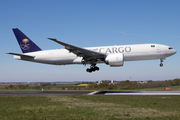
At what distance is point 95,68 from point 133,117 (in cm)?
2045

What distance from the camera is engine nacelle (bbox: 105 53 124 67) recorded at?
28094 millimetres

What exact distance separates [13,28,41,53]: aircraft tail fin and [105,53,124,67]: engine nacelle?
13892 millimetres

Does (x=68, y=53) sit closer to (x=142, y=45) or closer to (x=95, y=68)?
(x=95, y=68)

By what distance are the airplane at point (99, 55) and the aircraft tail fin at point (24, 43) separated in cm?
78

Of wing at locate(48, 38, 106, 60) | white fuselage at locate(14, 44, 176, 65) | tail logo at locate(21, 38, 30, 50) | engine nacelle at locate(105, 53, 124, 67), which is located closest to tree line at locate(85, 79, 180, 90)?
white fuselage at locate(14, 44, 176, 65)

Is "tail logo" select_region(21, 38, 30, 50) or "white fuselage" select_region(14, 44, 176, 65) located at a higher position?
"tail logo" select_region(21, 38, 30, 50)

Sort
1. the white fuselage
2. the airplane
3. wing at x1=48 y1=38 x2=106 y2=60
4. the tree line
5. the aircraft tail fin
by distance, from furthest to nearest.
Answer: the tree line
the aircraft tail fin
the white fuselage
the airplane
wing at x1=48 y1=38 x2=106 y2=60

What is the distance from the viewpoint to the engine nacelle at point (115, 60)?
92.2ft

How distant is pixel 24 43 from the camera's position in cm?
3506

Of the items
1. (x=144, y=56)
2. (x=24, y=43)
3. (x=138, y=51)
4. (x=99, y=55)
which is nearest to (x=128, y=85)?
(x=144, y=56)

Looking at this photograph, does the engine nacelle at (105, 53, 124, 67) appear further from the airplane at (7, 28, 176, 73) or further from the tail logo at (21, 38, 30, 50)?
the tail logo at (21, 38, 30, 50)

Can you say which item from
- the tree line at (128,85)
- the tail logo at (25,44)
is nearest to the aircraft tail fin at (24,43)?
the tail logo at (25,44)

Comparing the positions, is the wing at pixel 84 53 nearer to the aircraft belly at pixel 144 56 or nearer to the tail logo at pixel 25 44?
the aircraft belly at pixel 144 56

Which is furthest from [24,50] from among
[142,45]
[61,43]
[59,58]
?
[142,45]
